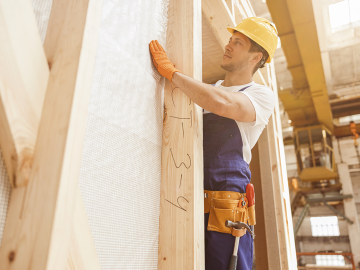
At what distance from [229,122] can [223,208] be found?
522mm

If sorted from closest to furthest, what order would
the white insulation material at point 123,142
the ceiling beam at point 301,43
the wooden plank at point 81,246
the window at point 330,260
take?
the wooden plank at point 81,246
the white insulation material at point 123,142
the ceiling beam at point 301,43
the window at point 330,260

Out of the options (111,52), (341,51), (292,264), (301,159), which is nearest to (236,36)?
(111,52)

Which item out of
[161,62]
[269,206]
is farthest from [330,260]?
[161,62]

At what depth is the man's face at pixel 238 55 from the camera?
2.05 metres

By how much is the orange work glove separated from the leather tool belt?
694mm

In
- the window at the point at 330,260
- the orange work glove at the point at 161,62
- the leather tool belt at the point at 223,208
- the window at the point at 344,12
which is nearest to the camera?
the orange work glove at the point at 161,62

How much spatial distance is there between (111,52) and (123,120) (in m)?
0.28

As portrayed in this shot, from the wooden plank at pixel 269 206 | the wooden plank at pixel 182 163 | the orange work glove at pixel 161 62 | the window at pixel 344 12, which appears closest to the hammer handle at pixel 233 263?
the wooden plank at pixel 182 163

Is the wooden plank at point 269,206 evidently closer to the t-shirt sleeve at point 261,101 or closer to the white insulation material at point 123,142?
the t-shirt sleeve at point 261,101

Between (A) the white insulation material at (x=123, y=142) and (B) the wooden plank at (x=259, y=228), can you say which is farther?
(B) the wooden plank at (x=259, y=228)

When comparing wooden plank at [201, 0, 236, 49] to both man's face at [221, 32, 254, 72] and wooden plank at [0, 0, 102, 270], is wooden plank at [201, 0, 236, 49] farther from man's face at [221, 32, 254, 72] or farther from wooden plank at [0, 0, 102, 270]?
wooden plank at [0, 0, 102, 270]

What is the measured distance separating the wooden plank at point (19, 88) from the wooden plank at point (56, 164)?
2cm

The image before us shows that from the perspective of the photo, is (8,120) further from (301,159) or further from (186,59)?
(301,159)

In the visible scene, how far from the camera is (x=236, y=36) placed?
212 cm
